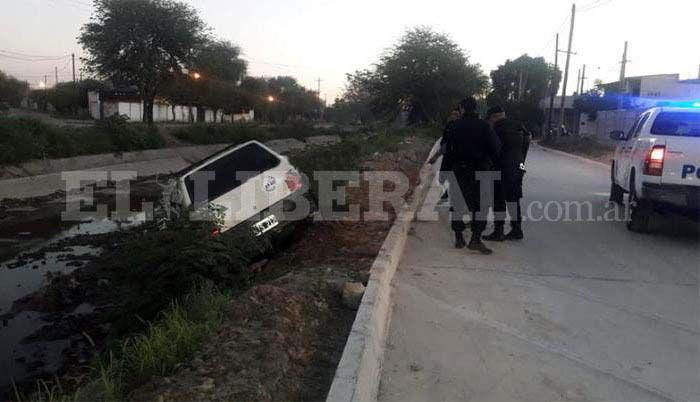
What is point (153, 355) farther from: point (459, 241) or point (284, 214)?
point (459, 241)

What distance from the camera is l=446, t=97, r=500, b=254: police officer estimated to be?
7430mm

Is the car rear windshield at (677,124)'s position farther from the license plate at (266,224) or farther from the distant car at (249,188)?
the license plate at (266,224)

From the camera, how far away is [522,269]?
7.02 meters

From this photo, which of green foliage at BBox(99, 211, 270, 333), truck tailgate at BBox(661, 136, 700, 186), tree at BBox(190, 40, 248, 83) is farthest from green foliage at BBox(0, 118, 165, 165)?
tree at BBox(190, 40, 248, 83)

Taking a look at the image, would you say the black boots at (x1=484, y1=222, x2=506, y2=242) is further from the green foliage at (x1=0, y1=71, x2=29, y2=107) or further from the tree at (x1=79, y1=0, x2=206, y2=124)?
the green foliage at (x1=0, y1=71, x2=29, y2=107)

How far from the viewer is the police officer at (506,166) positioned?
27.1 feet

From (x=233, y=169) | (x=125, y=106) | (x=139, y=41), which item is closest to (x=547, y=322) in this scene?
(x=233, y=169)

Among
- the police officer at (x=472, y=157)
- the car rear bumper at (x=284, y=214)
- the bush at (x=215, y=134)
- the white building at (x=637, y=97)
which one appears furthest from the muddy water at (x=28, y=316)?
the white building at (x=637, y=97)

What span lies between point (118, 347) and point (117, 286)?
2.30 m

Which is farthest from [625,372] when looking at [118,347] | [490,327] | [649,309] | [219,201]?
[219,201]

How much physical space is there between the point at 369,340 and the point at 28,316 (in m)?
4.19

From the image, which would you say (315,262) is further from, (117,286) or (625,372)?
(625,372)

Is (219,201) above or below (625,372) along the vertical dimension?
above

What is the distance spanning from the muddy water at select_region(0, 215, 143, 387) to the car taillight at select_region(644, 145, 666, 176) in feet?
24.4
